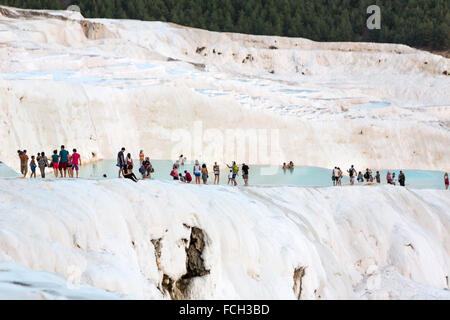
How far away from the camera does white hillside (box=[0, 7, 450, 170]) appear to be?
33125mm

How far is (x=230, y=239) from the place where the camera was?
1888 centimetres

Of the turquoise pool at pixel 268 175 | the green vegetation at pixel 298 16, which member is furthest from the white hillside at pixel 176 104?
the green vegetation at pixel 298 16

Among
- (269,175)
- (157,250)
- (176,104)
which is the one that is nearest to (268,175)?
(269,175)

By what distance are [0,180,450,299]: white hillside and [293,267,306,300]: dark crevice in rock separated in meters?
0.03

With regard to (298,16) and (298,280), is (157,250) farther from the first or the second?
(298,16)

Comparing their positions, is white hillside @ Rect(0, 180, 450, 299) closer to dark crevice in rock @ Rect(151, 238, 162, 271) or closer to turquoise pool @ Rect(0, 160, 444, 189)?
dark crevice in rock @ Rect(151, 238, 162, 271)

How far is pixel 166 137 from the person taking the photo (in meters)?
35.7

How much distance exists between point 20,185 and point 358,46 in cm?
6140

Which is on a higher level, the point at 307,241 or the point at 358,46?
the point at 358,46

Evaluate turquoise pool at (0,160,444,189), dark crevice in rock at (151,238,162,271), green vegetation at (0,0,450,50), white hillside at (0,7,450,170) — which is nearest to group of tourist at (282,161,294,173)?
turquoise pool at (0,160,444,189)

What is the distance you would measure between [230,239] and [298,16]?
263 ft

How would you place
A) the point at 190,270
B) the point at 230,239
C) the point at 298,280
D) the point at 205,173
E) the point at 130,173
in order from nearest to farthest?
the point at 190,270, the point at 230,239, the point at 130,173, the point at 298,280, the point at 205,173
